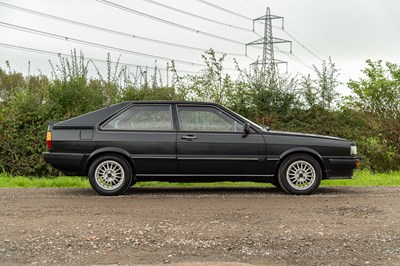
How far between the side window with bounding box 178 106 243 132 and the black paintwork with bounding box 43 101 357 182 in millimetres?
119

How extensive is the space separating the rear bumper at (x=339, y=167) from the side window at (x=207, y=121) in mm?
1709

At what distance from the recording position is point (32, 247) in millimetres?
5363

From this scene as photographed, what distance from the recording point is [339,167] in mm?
9383

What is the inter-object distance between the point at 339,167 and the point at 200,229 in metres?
4.15

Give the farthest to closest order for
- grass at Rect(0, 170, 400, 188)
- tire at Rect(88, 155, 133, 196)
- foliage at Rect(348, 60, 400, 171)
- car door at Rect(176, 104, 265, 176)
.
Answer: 1. foliage at Rect(348, 60, 400, 171)
2. grass at Rect(0, 170, 400, 188)
3. car door at Rect(176, 104, 265, 176)
4. tire at Rect(88, 155, 133, 196)

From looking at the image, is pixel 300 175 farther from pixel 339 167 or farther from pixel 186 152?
pixel 186 152

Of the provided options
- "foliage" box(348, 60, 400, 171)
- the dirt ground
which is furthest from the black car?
"foliage" box(348, 60, 400, 171)

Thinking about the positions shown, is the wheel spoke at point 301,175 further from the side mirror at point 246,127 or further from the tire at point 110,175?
the tire at point 110,175

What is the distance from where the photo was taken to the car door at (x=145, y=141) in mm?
9141

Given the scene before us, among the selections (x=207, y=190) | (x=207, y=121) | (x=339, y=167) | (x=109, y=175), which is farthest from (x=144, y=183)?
(x=339, y=167)

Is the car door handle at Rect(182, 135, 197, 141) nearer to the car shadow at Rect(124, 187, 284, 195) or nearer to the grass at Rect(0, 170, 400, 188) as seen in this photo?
the car shadow at Rect(124, 187, 284, 195)

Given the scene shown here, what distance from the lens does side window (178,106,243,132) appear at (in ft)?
30.8

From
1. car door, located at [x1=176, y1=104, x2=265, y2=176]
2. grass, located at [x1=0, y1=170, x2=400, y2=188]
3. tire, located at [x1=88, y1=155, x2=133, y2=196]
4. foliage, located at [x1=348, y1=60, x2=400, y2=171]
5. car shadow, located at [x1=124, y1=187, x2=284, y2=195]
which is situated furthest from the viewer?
foliage, located at [x1=348, y1=60, x2=400, y2=171]

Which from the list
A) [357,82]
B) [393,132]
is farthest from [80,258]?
[357,82]
